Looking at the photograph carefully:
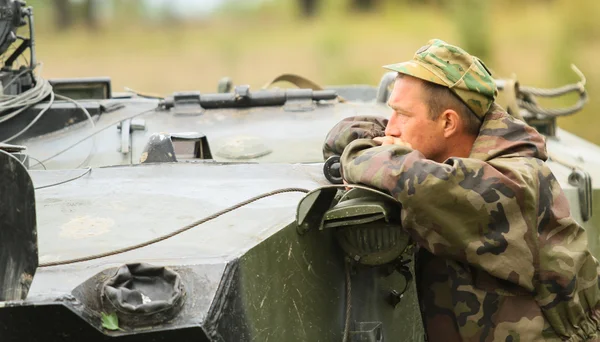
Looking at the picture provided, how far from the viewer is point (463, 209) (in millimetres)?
3949

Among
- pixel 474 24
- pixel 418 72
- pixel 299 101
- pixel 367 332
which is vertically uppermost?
pixel 418 72

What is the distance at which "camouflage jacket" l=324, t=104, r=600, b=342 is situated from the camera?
13.0 ft

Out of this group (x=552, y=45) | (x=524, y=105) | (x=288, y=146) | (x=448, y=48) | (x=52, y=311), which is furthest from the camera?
(x=552, y=45)

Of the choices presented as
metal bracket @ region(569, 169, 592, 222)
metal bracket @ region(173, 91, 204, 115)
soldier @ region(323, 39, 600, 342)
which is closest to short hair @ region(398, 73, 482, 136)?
soldier @ region(323, 39, 600, 342)

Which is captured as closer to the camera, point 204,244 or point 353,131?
point 204,244

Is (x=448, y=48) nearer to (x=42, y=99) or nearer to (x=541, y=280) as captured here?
(x=541, y=280)

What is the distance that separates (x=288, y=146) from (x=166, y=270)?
2.19m

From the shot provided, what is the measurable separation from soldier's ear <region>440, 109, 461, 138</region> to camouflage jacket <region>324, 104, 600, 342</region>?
8 centimetres

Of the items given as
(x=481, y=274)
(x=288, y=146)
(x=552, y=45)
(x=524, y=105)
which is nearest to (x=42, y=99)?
(x=288, y=146)

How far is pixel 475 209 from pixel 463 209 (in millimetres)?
33

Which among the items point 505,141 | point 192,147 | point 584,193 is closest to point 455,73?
point 505,141

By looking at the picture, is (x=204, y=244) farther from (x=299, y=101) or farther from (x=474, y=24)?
(x=474, y=24)

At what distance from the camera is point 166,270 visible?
3.63 m

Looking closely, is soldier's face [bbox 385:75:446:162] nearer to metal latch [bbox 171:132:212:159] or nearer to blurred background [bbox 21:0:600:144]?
metal latch [bbox 171:132:212:159]
